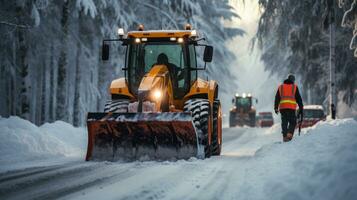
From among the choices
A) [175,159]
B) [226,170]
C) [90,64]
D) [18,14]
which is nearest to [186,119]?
[175,159]

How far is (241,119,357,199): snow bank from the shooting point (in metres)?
5.61

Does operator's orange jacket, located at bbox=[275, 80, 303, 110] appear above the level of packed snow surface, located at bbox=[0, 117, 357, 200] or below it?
above

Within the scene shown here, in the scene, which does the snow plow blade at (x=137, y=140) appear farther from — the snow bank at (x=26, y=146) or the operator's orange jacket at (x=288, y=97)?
the operator's orange jacket at (x=288, y=97)

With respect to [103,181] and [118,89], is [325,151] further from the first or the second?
[118,89]

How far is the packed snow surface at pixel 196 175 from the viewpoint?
240 inches

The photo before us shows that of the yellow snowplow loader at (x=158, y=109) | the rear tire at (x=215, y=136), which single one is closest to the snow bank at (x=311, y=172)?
the yellow snowplow loader at (x=158, y=109)

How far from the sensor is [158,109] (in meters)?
10.8

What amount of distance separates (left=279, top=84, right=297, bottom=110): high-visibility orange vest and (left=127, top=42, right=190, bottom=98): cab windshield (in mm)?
2512

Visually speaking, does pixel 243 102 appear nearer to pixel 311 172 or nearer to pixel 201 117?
pixel 201 117

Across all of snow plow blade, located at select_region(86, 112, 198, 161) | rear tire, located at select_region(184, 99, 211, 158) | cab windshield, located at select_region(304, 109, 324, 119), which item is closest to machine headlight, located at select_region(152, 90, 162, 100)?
rear tire, located at select_region(184, 99, 211, 158)

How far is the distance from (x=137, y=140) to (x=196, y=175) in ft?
7.89

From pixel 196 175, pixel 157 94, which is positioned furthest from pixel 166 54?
pixel 196 175

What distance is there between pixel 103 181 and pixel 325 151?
10.8ft

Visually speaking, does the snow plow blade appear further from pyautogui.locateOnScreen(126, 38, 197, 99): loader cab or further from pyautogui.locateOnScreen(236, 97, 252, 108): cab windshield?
pyautogui.locateOnScreen(236, 97, 252, 108): cab windshield
